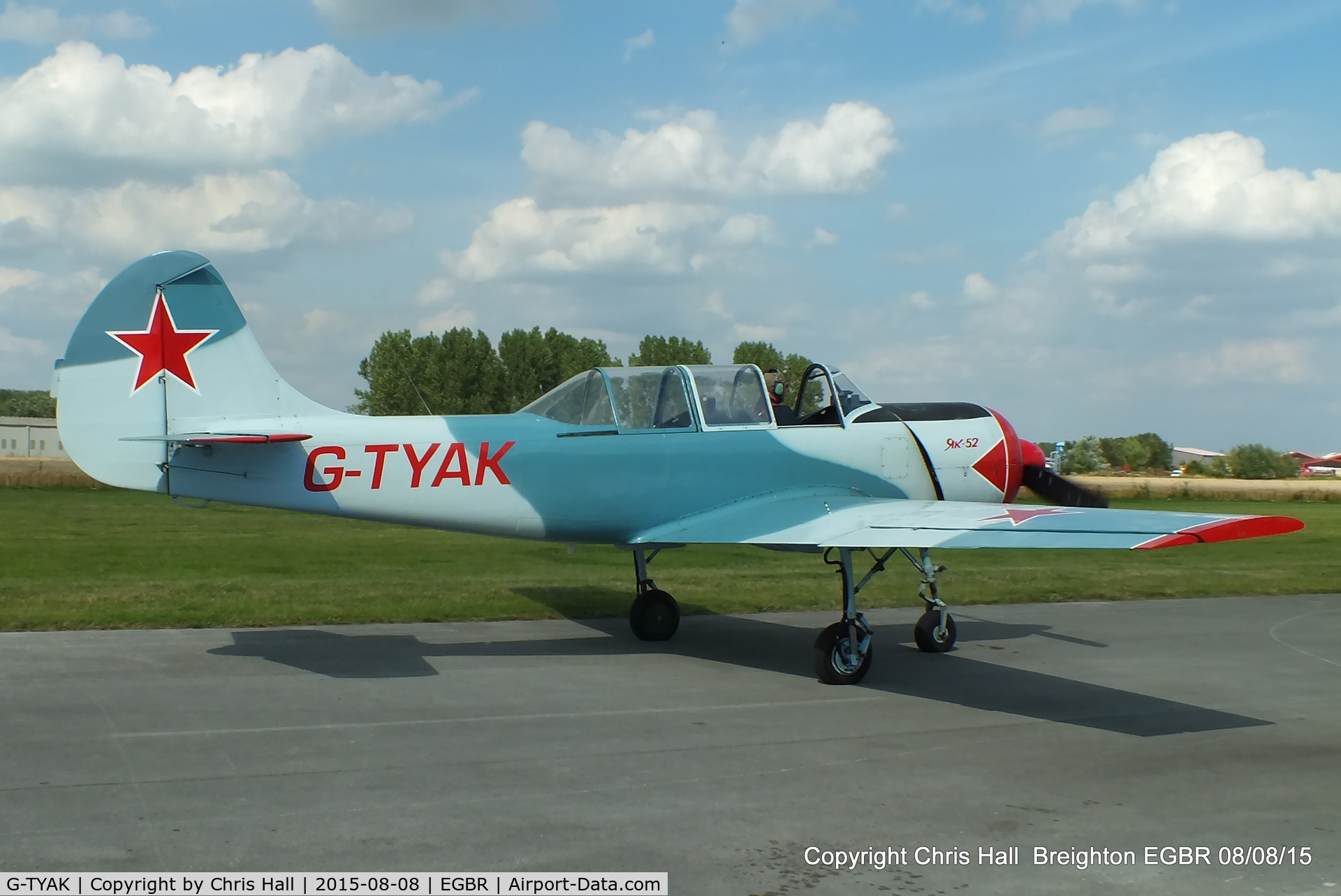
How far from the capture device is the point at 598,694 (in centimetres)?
842

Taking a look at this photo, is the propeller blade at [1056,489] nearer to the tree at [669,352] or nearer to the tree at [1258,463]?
the tree at [669,352]

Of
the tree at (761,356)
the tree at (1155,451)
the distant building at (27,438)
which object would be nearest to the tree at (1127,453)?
the tree at (1155,451)

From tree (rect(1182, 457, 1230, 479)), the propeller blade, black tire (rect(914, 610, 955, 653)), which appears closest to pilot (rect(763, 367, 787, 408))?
black tire (rect(914, 610, 955, 653))

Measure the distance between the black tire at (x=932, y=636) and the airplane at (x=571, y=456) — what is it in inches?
0.8

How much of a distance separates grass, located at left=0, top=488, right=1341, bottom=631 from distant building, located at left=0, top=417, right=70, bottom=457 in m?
62.7

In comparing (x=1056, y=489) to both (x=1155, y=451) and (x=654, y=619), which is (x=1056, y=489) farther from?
(x=1155, y=451)

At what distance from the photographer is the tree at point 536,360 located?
61938 mm

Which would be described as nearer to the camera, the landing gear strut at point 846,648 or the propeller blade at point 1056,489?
the landing gear strut at point 846,648

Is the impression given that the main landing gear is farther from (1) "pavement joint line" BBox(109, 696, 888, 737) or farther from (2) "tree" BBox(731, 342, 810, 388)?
(2) "tree" BBox(731, 342, 810, 388)

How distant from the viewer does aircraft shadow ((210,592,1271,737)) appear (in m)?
8.18

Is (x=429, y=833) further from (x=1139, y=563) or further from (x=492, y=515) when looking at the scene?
(x=1139, y=563)

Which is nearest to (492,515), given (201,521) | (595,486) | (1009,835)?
(595,486)

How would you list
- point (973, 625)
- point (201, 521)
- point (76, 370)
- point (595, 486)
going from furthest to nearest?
point (201, 521), point (973, 625), point (595, 486), point (76, 370)

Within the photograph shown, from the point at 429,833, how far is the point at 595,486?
16.5ft
